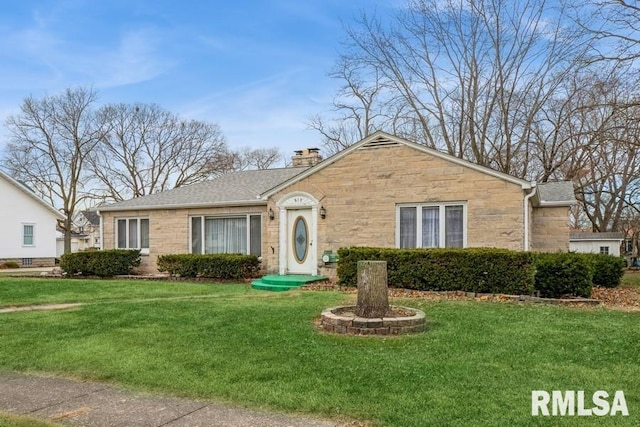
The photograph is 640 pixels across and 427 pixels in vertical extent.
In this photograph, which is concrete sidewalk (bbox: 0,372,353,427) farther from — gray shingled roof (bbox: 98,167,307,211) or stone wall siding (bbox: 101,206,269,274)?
stone wall siding (bbox: 101,206,269,274)

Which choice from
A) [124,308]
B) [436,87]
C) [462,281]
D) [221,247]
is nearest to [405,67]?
[436,87]

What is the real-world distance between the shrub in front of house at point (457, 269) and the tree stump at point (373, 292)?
446 cm

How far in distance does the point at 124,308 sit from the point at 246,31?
9919 mm

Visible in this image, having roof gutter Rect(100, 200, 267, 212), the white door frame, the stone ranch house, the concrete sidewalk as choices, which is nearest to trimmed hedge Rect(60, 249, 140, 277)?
the stone ranch house

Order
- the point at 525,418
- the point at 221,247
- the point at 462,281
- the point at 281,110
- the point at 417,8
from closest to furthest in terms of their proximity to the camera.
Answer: the point at 525,418
the point at 462,281
the point at 221,247
the point at 281,110
the point at 417,8

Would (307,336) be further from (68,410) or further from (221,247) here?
(221,247)

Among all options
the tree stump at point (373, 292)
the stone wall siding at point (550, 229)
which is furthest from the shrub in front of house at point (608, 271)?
the tree stump at point (373, 292)

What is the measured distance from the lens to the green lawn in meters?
4.36

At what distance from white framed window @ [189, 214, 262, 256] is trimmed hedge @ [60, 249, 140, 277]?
2.29 m

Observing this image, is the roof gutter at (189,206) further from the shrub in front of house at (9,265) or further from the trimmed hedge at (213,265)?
the shrub in front of house at (9,265)

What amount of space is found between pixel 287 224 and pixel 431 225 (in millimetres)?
4438

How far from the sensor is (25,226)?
3042 cm

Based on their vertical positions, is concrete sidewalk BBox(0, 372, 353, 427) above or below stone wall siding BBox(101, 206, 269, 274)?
below

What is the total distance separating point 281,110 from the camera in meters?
24.5
